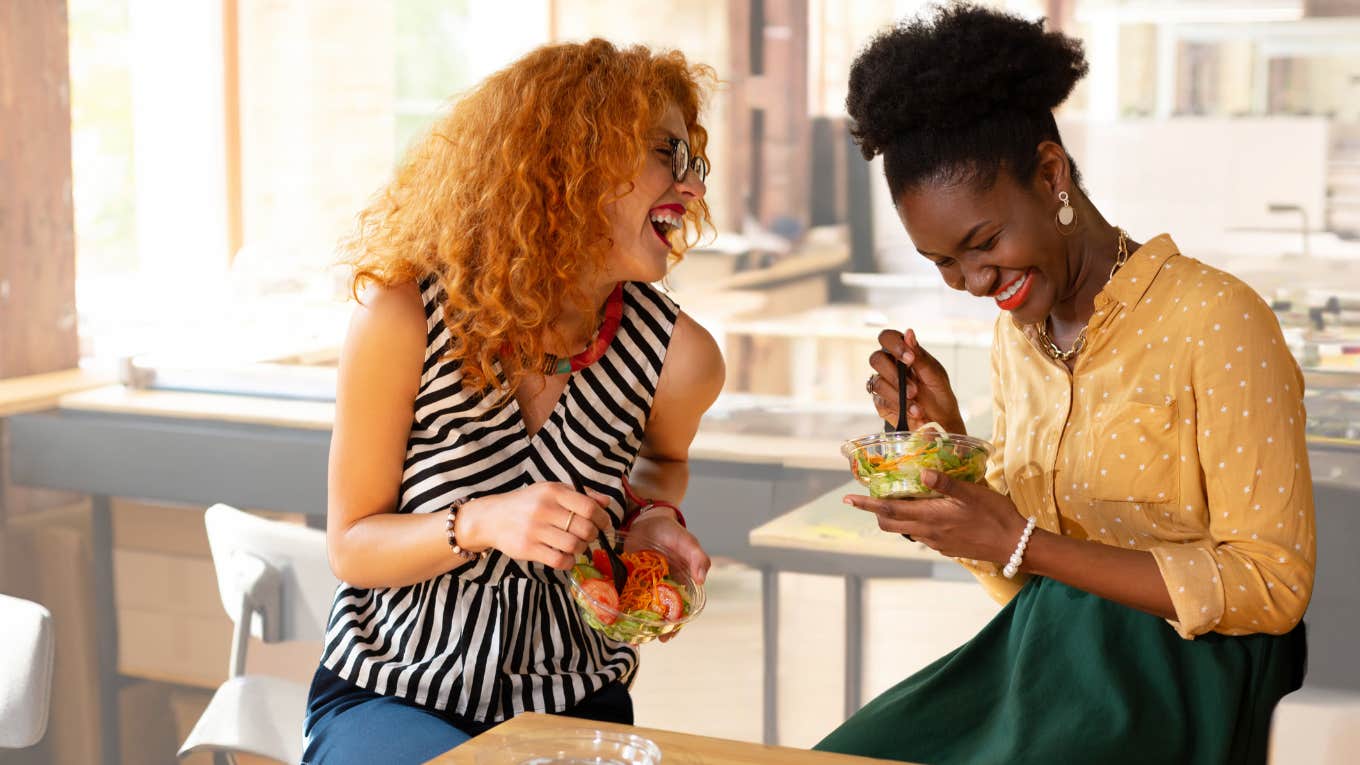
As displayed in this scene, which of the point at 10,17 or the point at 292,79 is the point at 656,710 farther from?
the point at 10,17

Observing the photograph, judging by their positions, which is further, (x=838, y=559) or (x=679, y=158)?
(x=838, y=559)

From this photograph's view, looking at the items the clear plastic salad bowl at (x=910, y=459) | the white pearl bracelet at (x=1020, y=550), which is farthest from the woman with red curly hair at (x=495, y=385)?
the white pearl bracelet at (x=1020, y=550)

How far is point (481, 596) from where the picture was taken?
5.20 ft

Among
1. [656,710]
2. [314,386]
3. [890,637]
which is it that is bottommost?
[656,710]

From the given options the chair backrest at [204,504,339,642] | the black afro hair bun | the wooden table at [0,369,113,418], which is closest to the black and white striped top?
the black afro hair bun

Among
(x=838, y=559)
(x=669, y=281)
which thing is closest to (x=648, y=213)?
(x=669, y=281)

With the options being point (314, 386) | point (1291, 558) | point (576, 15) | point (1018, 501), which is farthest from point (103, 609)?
point (1291, 558)

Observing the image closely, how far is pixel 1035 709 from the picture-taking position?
1379 mm

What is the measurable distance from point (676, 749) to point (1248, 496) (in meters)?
0.58

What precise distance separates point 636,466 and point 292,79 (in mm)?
2198

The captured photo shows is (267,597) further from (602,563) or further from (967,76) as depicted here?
(967,76)

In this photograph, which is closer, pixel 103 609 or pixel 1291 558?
pixel 1291 558

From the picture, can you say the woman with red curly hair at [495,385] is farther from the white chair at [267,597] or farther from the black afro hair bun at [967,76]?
the white chair at [267,597]

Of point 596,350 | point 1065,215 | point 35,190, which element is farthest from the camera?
point 35,190
